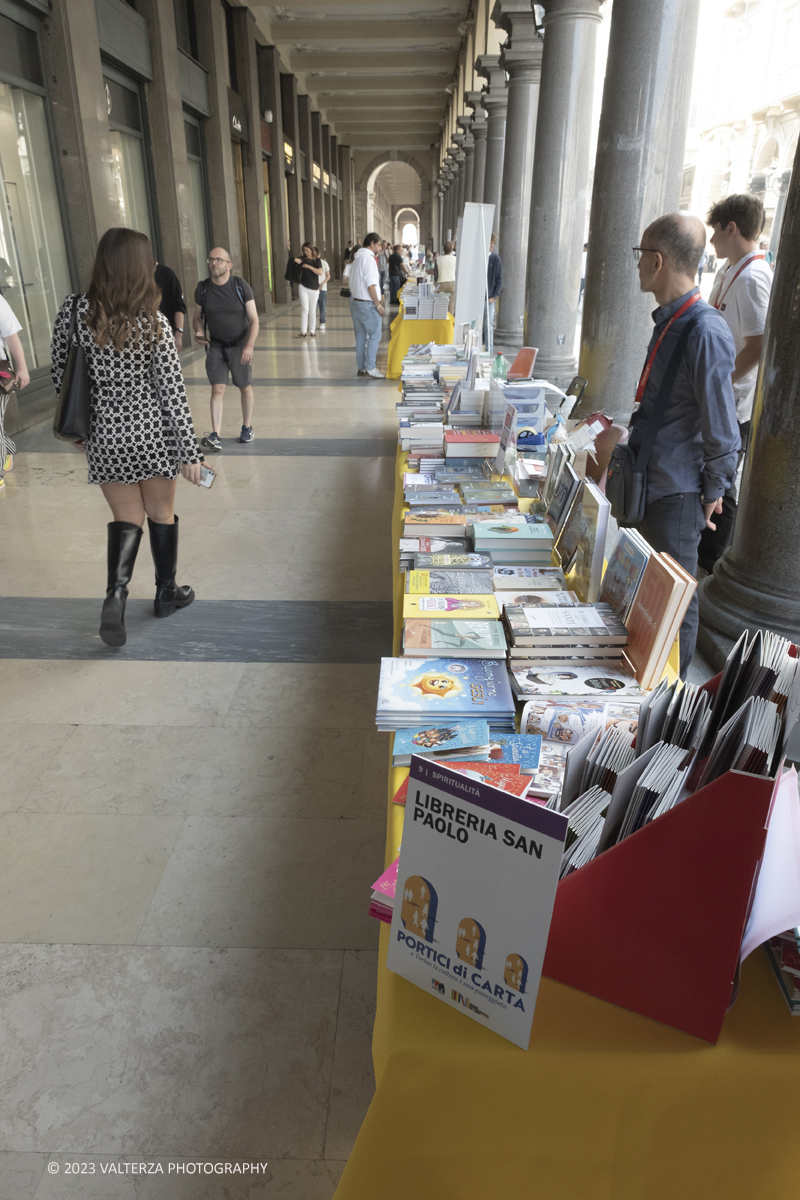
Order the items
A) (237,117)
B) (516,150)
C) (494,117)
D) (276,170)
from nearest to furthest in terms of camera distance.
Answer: (516,150) → (494,117) → (237,117) → (276,170)

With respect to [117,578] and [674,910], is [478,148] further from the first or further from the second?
[674,910]

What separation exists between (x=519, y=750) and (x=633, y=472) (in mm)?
1479

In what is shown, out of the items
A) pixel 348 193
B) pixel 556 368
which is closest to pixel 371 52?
pixel 348 193

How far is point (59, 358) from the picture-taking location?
3.34 m

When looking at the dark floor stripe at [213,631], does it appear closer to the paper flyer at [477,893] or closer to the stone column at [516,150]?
the paper flyer at [477,893]

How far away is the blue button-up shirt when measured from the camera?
2465 mm

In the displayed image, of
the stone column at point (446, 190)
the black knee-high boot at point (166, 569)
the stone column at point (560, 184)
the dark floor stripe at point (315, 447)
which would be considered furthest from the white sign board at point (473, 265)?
the stone column at point (446, 190)

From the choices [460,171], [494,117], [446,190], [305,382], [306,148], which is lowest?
[305,382]

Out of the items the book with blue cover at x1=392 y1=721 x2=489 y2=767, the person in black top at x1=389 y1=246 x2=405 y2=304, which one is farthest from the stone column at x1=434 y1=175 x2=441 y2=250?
the book with blue cover at x1=392 y1=721 x2=489 y2=767

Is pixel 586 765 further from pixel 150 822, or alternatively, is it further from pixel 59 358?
pixel 59 358

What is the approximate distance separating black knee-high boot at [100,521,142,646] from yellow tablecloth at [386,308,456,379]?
6.66m

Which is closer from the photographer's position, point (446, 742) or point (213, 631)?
point (446, 742)

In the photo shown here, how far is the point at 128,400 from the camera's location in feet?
11.0

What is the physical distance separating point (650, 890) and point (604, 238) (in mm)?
5455
